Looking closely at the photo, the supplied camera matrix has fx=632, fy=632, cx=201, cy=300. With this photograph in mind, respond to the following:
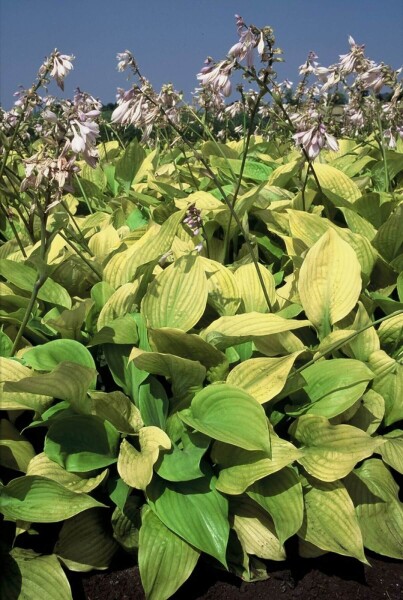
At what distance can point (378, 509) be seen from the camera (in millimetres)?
1894

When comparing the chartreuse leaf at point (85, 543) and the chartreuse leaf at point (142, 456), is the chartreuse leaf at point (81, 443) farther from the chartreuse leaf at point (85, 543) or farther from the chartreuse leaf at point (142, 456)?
the chartreuse leaf at point (85, 543)

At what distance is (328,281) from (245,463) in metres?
0.76

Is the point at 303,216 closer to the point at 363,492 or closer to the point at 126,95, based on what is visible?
the point at 126,95

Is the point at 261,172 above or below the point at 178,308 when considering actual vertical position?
above

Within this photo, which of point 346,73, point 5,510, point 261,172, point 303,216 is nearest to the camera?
point 5,510

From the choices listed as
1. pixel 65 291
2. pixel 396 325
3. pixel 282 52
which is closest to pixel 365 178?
pixel 396 325

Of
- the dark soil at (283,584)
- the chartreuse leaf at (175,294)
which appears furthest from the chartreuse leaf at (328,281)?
the dark soil at (283,584)

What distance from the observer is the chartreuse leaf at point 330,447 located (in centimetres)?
178

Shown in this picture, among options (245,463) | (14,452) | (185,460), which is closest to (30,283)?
(14,452)

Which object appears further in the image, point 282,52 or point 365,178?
point 365,178

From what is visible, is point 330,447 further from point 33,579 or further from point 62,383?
point 33,579

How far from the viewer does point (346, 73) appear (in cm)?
277

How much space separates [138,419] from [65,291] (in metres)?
0.64

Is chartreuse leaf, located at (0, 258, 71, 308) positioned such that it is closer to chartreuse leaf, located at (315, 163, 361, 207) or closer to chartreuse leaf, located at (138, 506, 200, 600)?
chartreuse leaf, located at (138, 506, 200, 600)
